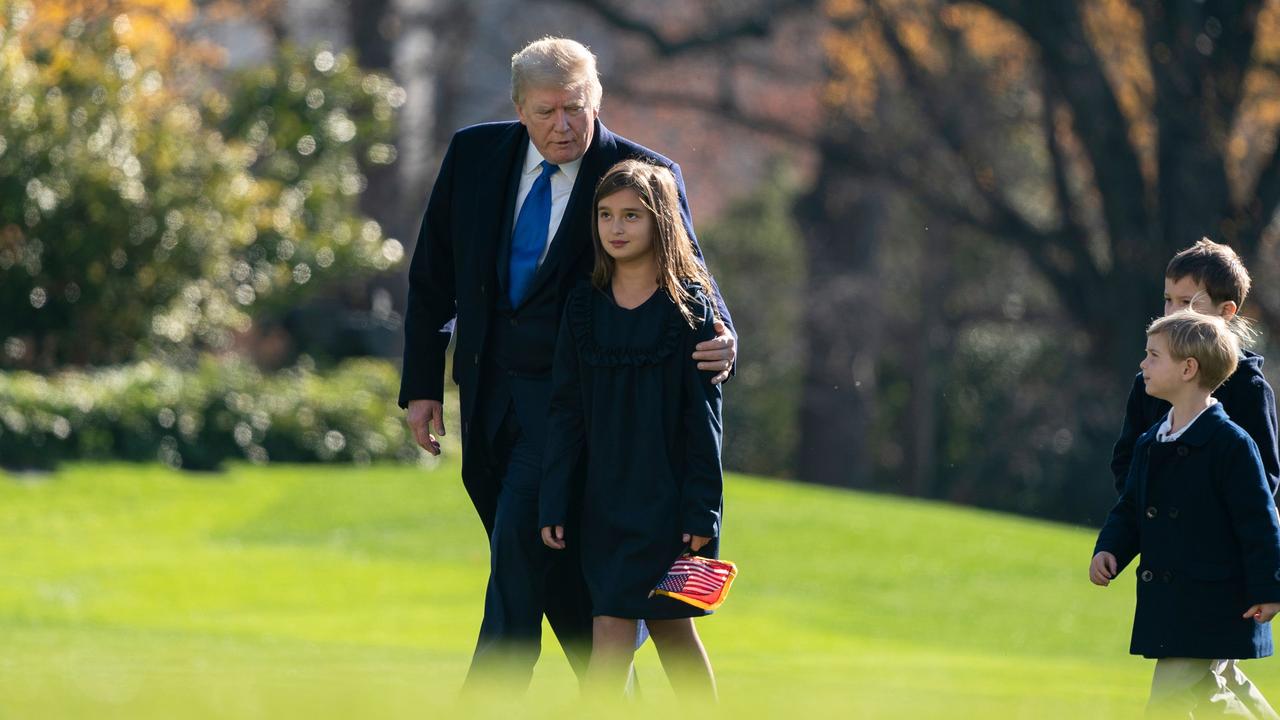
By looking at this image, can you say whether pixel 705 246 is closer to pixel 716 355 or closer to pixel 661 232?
pixel 661 232

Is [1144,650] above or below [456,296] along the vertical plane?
below

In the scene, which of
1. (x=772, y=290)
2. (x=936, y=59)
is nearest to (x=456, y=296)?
(x=936, y=59)

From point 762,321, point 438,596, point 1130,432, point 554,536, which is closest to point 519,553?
point 554,536

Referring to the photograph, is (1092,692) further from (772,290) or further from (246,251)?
Result: (772,290)

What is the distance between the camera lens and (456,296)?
5816 mm

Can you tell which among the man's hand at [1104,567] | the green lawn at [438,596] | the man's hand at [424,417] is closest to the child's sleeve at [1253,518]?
the man's hand at [1104,567]

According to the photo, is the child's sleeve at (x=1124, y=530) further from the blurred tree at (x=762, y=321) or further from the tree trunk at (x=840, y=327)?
the blurred tree at (x=762, y=321)

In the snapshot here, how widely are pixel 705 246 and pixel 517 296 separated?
25236mm

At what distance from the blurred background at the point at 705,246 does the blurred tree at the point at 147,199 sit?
0.04 meters

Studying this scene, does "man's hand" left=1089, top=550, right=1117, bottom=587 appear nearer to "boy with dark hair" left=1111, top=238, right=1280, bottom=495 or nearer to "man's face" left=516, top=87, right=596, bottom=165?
"boy with dark hair" left=1111, top=238, right=1280, bottom=495

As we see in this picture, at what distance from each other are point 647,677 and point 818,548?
24.3 ft

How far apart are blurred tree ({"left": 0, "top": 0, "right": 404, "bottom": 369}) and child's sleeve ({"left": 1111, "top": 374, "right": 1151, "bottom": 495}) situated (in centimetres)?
1399

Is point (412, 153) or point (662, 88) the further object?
point (412, 153)

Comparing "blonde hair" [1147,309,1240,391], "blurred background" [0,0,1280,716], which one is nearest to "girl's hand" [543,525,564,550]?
"blonde hair" [1147,309,1240,391]
